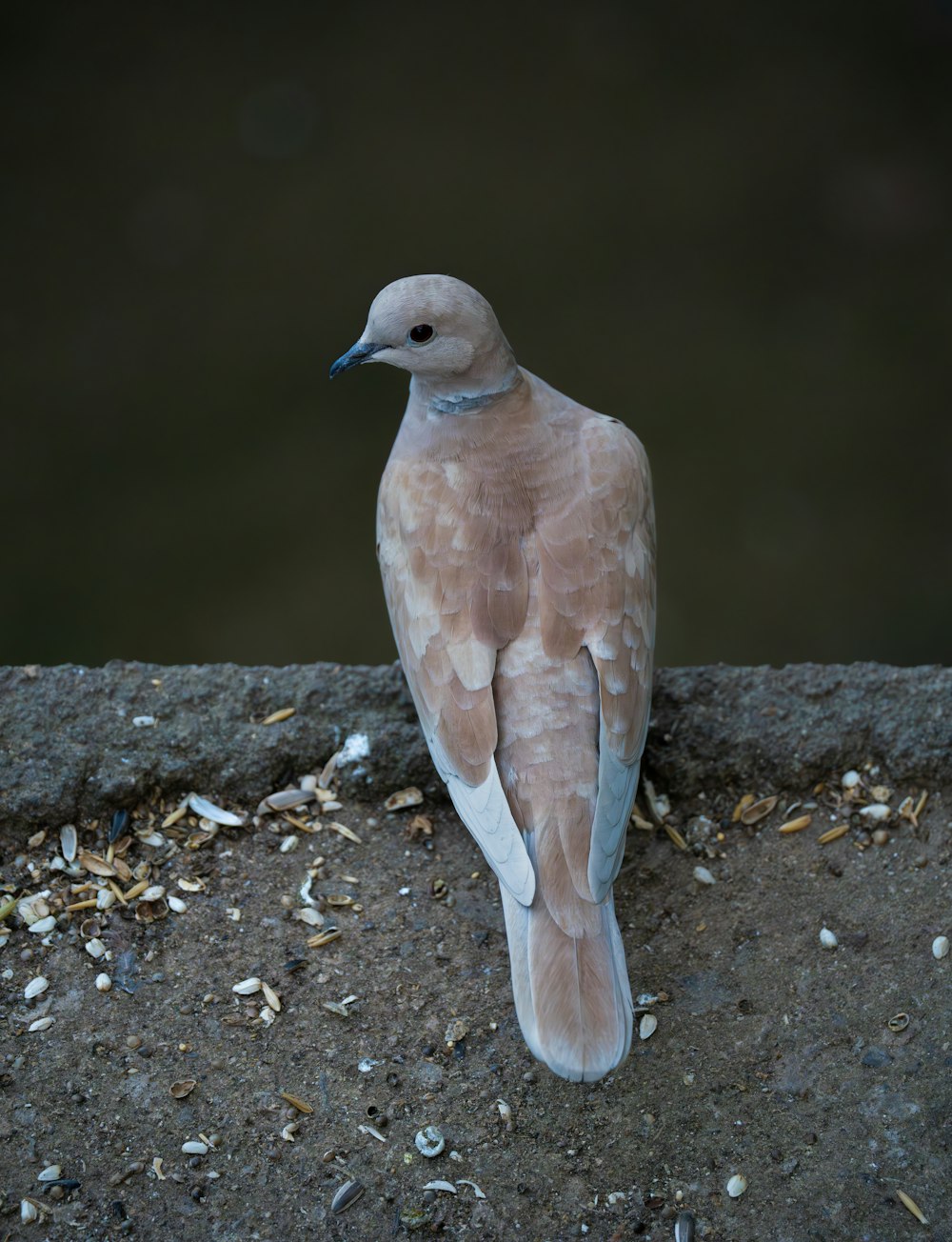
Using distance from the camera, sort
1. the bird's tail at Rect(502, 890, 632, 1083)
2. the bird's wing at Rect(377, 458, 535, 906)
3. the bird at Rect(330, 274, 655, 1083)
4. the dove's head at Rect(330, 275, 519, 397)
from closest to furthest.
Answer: the bird's tail at Rect(502, 890, 632, 1083) < the bird at Rect(330, 274, 655, 1083) < the bird's wing at Rect(377, 458, 535, 906) < the dove's head at Rect(330, 275, 519, 397)

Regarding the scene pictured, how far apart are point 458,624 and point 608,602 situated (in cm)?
30

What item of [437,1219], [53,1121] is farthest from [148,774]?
[437,1219]

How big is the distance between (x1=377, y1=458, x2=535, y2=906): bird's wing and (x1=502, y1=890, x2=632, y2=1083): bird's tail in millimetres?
74

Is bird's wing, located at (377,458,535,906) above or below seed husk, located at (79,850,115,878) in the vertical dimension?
above

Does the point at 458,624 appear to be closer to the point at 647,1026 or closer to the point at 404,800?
the point at 404,800

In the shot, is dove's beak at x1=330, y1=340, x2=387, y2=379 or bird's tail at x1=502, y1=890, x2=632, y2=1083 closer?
bird's tail at x1=502, y1=890, x2=632, y2=1083

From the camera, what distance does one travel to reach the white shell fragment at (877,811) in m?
2.64

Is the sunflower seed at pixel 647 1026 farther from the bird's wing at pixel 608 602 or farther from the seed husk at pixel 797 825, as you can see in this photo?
the seed husk at pixel 797 825

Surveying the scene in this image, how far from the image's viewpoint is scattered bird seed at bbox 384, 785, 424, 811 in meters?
2.71

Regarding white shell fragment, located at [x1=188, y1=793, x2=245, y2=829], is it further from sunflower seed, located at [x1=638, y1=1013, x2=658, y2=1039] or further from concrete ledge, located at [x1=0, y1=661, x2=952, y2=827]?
sunflower seed, located at [x1=638, y1=1013, x2=658, y2=1039]

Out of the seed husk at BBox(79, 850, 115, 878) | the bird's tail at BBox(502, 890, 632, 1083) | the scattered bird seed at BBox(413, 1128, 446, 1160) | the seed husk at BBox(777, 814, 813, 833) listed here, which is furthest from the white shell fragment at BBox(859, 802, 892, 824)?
the seed husk at BBox(79, 850, 115, 878)

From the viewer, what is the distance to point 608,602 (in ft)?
7.95

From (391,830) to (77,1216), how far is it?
38.1 inches

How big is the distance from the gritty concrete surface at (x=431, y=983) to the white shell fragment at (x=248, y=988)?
0.03 m
